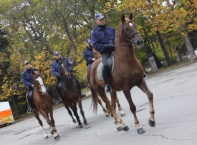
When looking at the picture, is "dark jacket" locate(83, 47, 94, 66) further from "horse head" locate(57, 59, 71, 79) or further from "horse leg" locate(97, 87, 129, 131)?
"horse leg" locate(97, 87, 129, 131)

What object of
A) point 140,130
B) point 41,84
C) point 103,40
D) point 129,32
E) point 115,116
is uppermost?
point 103,40

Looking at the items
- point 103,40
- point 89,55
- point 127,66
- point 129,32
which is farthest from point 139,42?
point 89,55

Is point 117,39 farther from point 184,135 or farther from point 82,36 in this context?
point 82,36

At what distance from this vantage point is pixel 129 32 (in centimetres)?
784

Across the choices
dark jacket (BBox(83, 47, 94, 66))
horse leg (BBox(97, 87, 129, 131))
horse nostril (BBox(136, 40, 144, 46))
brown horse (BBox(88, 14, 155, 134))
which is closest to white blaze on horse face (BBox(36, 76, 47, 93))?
horse leg (BBox(97, 87, 129, 131))

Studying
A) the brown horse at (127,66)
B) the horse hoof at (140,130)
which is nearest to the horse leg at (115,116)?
the brown horse at (127,66)

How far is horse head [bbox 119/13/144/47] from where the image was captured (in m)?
7.56

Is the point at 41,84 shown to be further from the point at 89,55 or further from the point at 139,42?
the point at 139,42

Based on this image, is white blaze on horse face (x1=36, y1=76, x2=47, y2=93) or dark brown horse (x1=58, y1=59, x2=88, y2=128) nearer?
white blaze on horse face (x1=36, y1=76, x2=47, y2=93)

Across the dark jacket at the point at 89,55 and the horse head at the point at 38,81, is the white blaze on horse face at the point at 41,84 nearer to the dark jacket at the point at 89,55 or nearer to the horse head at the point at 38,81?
the horse head at the point at 38,81

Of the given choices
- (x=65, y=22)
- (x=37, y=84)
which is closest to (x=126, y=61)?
(x=37, y=84)

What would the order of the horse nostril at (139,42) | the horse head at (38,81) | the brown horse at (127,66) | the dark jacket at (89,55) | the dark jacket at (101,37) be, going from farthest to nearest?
the dark jacket at (89,55), the horse head at (38,81), the dark jacket at (101,37), the brown horse at (127,66), the horse nostril at (139,42)

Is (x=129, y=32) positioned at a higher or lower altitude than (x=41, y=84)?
higher

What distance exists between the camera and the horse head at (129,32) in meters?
7.56
